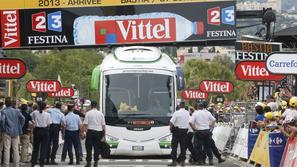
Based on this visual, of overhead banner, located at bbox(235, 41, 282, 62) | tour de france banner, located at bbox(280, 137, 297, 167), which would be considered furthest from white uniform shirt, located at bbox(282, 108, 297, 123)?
overhead banner, located at bbox(235, 41, 282, 62)

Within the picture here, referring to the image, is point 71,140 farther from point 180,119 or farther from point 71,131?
point 180,119

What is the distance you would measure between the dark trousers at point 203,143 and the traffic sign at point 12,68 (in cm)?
606

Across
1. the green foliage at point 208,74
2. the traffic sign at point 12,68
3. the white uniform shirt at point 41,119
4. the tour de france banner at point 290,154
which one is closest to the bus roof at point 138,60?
the white uniform shirt at point 41,119

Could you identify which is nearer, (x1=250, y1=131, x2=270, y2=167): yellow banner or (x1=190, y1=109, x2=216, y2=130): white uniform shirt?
(x1=250, y1=131, x2=270, y2=167): yellow banner

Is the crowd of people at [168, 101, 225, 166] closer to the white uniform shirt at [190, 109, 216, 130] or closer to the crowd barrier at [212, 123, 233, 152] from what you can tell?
the white uniform shirt at [190, 109, 216, 130]

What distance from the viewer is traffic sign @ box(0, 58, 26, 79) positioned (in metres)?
21.8

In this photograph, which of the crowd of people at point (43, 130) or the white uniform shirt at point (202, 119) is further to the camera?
the white uniform shirt at point (202, 119)

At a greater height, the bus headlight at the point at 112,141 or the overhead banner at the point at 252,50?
the overhead banner at the point at 252,50

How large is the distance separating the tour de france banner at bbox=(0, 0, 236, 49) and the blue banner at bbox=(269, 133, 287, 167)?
17.6 meters

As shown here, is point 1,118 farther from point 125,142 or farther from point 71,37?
point 71,37

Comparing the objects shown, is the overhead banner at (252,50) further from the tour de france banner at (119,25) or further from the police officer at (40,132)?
the police officer at (40,132)

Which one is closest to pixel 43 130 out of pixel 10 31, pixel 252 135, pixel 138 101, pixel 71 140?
pixel 71 140

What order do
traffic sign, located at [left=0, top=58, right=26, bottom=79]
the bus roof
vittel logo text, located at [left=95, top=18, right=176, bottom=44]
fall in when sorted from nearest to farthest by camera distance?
traffic sign, located at [left=0, top=58, right=26, bottom=79], the bus roof, vittel logo text, located at [left=95, top=18, right=176, bottom=44]

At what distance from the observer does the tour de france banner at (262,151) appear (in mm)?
20902
